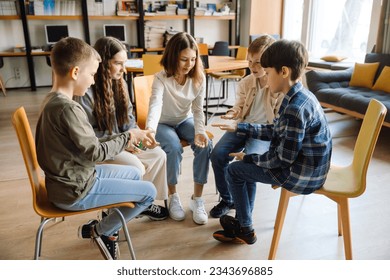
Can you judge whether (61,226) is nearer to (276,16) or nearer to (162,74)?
(162,74)

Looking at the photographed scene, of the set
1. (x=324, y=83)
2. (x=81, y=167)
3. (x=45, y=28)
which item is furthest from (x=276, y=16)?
(x=81, y=167)

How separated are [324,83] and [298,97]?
9.84ft

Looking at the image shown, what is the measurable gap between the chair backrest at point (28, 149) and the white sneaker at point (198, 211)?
90 centimetres

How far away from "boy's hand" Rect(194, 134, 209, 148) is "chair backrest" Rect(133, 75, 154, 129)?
1.36ft

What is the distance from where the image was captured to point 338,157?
3.08m

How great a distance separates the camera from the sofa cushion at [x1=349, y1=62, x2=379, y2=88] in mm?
4020

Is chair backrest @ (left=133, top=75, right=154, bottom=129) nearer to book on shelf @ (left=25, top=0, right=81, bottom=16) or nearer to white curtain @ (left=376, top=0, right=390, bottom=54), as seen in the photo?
white curtain @ (left=376, top=0, right=390, bottom=54)

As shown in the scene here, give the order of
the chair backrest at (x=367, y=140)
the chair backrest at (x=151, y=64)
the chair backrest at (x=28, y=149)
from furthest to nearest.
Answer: the chair backrest at (x=151, y=64) → the chair backrest at (x=367, y=140) → the chair backrest at (x=28, y=149)

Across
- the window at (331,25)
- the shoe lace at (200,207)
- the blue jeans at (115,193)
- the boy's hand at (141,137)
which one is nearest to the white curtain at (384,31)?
the window at (331,25)

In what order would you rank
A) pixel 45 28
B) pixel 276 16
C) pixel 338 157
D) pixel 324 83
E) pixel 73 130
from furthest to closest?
pixel 276 16
pixel 45 28
pixel 324 83
pixel 338 157
pixel 73 130

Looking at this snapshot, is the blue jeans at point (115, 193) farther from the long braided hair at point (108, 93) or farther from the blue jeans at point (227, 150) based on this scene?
the blue jeans at point (227, 150)

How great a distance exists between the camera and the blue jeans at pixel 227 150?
1989mm

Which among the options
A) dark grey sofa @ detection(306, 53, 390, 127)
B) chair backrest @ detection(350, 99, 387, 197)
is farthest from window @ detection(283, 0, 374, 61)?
chair backrest @ detection(350, 99, 387, 197)

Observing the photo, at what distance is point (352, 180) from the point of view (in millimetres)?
1606
